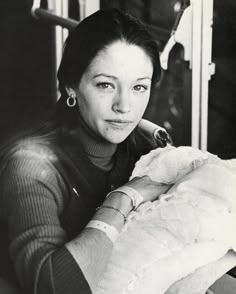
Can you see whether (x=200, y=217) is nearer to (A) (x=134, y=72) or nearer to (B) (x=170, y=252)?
(B) (x=170, y=252)

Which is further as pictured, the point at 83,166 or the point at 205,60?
the point at 205,60

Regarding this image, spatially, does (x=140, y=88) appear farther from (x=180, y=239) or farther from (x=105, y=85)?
(x=180, y=239)

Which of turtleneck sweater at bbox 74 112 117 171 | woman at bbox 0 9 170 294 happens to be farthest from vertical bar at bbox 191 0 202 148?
turtleneck sweater at bbox 74 112 117 171

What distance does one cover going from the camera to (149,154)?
117 cm

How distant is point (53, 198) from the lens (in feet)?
3.28

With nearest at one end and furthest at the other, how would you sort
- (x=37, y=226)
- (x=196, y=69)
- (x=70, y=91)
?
(x=37, y=226) → (x=70, y=91) → (x=196, y=69)

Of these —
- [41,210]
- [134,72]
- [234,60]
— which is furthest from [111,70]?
[234,60]

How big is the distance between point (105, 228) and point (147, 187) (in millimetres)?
180

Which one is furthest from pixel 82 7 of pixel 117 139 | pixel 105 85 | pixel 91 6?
pixel 117 139

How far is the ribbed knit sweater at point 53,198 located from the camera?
2.95ft

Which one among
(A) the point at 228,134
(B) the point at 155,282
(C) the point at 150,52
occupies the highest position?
(C) the point at 150,52

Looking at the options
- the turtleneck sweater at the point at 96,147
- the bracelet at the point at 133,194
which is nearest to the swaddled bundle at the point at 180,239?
the bracelet at the point at 133,194

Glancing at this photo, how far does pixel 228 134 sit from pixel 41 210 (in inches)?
25.2

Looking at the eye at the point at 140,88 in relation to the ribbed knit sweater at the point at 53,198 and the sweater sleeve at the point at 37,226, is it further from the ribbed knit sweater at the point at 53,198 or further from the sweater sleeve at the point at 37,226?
the sweater sleeve at the point at 37,226
